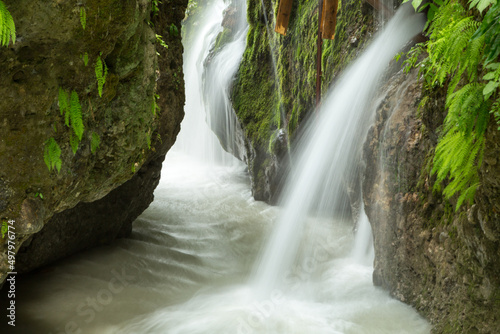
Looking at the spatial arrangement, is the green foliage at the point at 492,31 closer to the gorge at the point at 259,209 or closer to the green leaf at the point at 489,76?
the green leaf at the point at 489,76

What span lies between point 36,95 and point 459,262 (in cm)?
413

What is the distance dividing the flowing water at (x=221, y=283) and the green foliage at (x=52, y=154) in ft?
7.93

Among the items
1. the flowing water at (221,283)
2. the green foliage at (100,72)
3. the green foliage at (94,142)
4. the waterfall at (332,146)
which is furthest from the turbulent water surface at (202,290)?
the green foliage at (100,72)

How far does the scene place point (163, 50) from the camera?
6.63 metres

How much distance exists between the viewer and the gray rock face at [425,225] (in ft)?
10.7

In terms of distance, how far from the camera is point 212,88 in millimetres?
14031

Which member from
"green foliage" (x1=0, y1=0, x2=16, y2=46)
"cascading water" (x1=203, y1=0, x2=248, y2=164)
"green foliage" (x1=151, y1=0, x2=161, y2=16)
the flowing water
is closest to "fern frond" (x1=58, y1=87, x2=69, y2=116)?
"green foliage" (x1=0, y1=0, x2=16, y2=46)

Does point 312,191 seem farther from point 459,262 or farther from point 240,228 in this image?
point 459,262

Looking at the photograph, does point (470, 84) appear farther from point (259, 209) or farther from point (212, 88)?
point (212, 88)

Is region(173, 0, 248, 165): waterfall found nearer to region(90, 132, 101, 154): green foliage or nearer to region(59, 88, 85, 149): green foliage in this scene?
region(90, 132, 101, 154): green foliage

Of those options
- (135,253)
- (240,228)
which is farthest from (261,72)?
(135,253)

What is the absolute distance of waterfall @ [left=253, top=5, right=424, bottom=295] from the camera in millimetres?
6031

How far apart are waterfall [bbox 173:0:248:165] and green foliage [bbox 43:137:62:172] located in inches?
Result: 368

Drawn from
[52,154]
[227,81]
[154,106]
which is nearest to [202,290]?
[154,106]
